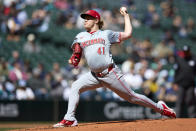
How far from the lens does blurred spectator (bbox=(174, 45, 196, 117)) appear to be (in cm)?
1045

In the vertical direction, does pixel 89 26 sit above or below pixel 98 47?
above

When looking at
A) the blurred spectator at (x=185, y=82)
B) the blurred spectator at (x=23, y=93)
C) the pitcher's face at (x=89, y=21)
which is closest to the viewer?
the pitcher's face at (x=89, y=21)

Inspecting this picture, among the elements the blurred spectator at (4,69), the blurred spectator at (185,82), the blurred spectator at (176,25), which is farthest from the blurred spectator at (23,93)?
the blurred spectator at (176,25)

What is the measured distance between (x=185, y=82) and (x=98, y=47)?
202 inches

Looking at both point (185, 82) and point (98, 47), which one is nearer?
point (98, 47)

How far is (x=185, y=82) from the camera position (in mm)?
10461

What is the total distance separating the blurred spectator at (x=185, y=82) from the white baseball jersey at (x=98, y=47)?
16.0 feet

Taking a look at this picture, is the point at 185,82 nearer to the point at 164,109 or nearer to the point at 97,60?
the point at 164,109

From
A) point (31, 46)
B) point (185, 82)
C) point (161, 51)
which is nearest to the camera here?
point (185, 82)

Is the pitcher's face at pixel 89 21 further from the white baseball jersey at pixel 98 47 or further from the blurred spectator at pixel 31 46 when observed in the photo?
the blurred spectator at pixel 31 46

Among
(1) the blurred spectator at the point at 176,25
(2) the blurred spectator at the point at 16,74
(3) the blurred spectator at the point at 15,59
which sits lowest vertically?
(2) the blurred spectator at the point at 16,74

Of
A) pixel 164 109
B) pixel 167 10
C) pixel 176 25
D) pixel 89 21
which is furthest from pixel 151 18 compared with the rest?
pixel 89 21

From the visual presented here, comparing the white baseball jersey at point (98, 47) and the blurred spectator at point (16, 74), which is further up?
the blurred spectator at point (16, 74)

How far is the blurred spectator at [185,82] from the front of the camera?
1045 cm
